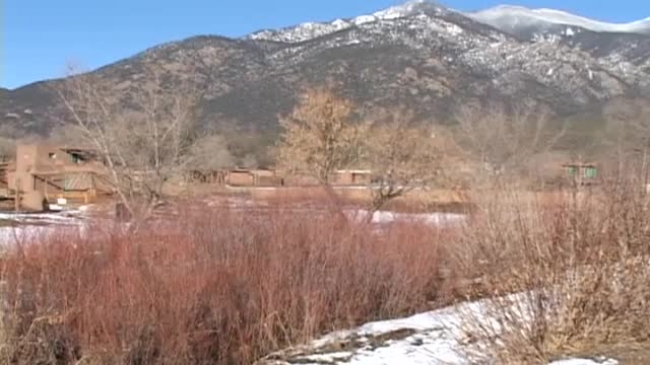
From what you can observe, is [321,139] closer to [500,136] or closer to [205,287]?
[500,136]

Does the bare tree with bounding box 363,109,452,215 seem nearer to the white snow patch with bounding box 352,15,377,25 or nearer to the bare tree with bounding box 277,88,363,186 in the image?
the bare tree with bounding box 277,88,363,186

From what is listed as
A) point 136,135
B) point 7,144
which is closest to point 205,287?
point 136,135

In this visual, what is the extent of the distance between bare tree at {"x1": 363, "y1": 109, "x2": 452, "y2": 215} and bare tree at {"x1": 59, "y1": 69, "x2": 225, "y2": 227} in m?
9.39

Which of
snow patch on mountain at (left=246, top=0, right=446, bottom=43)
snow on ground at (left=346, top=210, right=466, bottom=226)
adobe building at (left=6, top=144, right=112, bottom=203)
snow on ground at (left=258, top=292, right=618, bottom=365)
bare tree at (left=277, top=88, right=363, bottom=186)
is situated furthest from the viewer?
snow patch on mountain at (left=246, top=0, right=446, bottom=43)

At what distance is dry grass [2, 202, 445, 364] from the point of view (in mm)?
11945

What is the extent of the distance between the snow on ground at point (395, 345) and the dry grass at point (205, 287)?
68cm

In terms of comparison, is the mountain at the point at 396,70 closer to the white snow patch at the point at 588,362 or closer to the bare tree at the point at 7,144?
the bare tree at the point at 7,144

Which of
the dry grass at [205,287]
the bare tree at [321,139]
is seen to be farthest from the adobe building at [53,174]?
the dry grass at [205,287]

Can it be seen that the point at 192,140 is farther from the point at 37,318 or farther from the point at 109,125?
the point at 37,318

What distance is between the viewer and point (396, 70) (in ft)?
400

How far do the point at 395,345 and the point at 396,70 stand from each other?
111274 mm

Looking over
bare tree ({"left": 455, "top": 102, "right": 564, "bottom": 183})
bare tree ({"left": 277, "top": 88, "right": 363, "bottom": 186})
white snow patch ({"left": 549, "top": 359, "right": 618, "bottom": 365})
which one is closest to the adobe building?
bare tree ({"left": 277, "top": 88, "right": 363, "bottom": 186})

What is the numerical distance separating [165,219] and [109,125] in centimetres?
1115

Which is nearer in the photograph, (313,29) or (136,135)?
(136,135)
